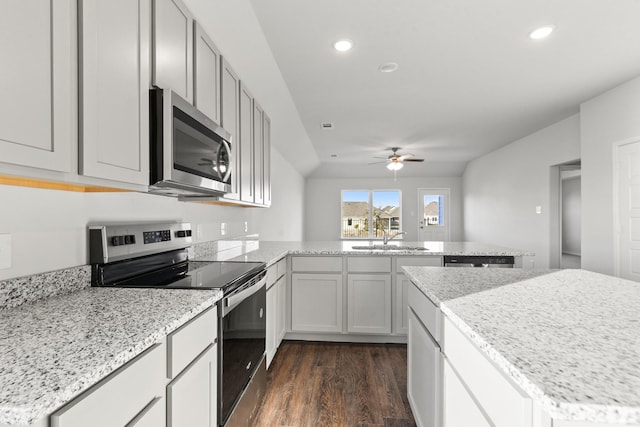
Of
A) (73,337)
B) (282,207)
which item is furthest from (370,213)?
(73,337)

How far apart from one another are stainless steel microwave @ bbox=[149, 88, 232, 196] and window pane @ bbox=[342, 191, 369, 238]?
7213 millimetres

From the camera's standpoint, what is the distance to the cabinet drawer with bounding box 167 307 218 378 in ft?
3.28

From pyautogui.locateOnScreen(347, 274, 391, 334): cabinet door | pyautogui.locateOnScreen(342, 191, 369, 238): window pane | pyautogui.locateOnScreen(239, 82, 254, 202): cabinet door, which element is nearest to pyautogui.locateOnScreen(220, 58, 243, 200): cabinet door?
pyautogui.locateOnScreen(239, 82, 254, 202): cabinet door

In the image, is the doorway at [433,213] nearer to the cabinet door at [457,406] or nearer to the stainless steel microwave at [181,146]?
the stainless steel microwave at [181,146]

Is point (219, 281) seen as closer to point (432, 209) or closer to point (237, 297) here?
point (237, 297)

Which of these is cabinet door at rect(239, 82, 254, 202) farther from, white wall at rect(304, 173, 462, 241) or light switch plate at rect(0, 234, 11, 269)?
white wall at rect(304, 173, 462, 241)

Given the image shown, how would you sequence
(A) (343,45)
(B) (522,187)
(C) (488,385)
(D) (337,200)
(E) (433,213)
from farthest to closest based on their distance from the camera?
(D) (337,200), (E) (433,213), (B) (522,187), (A) (343,45), (C) (488,385)

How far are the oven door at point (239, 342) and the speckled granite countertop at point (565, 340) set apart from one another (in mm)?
939

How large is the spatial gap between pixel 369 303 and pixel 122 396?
2.61m

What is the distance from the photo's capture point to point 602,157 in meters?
3.63

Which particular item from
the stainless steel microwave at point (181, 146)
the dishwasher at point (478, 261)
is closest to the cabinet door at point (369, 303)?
the dishwasher at point (478, 261)

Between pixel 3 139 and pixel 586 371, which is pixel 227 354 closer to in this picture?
pixel 3 139

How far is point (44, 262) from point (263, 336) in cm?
132

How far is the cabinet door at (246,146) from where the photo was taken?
2.42 meters
